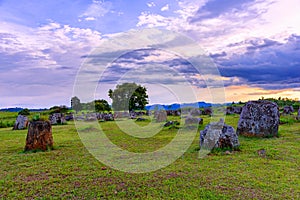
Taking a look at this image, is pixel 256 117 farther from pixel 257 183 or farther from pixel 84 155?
pixel 84 155

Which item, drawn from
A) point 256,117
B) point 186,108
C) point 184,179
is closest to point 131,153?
point 184,179

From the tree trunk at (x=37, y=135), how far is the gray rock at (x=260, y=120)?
28.8ft

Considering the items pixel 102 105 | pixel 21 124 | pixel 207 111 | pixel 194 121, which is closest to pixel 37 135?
pixel 194 121

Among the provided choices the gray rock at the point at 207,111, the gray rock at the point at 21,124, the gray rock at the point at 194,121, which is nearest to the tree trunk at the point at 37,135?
the gray rock at the point at 194,121

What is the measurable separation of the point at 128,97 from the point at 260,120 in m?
31.1

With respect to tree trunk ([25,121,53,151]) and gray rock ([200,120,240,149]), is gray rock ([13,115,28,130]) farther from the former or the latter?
gray rock ([200,120,240,149])

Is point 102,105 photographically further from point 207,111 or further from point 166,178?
point 166,178

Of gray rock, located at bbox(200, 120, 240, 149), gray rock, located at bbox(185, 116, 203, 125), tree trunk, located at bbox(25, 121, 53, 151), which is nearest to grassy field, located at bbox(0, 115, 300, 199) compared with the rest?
gray rock, located at bbox(200, 120, 240, 149)

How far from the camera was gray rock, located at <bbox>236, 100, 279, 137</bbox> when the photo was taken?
42.7ft

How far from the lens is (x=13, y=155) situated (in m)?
10.6

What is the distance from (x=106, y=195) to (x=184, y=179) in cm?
198

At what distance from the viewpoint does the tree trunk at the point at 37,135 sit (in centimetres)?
1116

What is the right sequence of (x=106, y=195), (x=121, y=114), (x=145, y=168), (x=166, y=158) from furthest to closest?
(x=121, y=114), (x=166, y=158), (x=145, y=168), (x=106, y=195)

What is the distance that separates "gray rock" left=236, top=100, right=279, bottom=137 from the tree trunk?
8.79m
